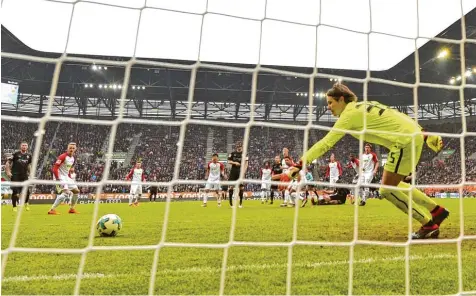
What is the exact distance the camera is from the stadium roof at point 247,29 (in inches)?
105

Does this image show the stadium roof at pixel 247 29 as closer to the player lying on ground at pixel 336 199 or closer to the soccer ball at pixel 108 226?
the soccer ball at pixel 108 226

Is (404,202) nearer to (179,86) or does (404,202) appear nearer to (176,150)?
(176,150)

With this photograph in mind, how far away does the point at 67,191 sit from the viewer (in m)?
7.62

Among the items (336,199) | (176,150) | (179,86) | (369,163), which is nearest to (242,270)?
(369,163)

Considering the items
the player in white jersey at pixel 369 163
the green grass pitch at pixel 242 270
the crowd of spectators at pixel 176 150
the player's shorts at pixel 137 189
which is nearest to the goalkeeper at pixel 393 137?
the green grass pitch at pixel 242 270

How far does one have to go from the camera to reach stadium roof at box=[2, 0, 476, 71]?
2.67 metres

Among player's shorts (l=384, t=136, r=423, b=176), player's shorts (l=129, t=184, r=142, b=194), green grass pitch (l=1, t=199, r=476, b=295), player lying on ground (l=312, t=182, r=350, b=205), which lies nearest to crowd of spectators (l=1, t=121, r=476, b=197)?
player's shorts (l=129, t=184, r=142, b=194)

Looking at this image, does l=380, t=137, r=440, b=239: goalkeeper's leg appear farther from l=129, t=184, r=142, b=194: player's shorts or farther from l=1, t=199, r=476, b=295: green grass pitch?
l=129, t=184, r=142, b=194: player's shorts

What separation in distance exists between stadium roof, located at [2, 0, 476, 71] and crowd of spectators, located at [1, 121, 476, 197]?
56.4 ft

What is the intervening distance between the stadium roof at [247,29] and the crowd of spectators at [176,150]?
1720 centimetres

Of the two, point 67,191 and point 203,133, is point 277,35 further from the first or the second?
point 203,133

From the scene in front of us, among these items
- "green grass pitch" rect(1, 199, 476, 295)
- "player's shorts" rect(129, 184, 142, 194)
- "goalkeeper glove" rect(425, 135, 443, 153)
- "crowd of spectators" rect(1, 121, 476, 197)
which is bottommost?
"green grass pitch" rect(1, 199, 476, 295)

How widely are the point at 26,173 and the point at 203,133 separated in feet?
63.4

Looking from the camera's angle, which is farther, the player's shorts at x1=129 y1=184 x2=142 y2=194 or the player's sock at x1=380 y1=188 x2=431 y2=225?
the player's shorts at x1=129 y1=184 x2=142 y2=194
